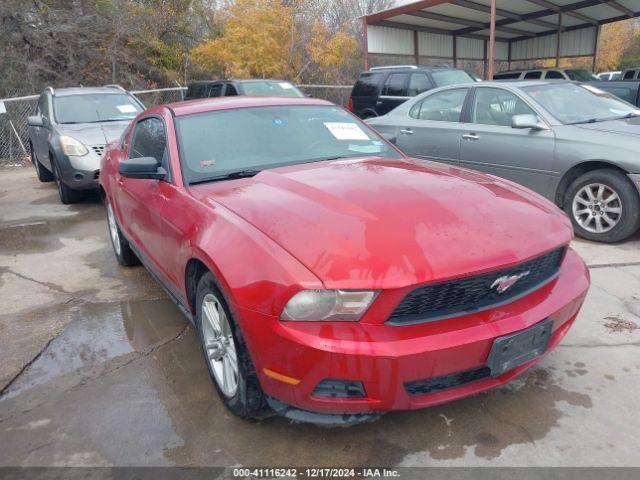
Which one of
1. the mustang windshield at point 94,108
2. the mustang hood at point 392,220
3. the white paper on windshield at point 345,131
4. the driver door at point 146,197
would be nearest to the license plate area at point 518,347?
the mustang hood at point 392,220

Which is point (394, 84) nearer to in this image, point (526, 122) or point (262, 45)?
point (526, 122)

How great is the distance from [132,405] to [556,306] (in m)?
2.21

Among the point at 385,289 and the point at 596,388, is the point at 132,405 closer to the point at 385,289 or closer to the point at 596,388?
the point at 385,289

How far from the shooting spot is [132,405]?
9.25ft

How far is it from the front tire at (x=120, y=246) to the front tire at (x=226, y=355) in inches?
91.8

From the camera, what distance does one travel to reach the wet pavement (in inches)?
92.7

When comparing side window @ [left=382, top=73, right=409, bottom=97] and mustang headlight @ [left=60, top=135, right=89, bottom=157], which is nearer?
mustang headlight @ [left=60, top=135, right=89, bottom=157]

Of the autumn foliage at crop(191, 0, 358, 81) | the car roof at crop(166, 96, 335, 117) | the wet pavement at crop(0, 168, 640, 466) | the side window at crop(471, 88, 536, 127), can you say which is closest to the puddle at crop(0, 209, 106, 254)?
the wet pavement at crop(0, 168, 640, 466)

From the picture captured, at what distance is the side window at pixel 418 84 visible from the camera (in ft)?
34.4

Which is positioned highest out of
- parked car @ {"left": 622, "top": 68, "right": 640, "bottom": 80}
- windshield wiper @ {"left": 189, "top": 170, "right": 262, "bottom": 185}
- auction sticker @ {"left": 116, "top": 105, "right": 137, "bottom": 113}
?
windshield wiper @ {"left": 189, "top": 170, "right": 262, "bottom": 185}

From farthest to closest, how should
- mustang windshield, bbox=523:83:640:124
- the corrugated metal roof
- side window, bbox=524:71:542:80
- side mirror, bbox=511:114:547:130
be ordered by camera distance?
the corrugated metal roof < side window, bbox=524:71:542:80 < mustang windshield, bbox=523:83:640:124 < side mirror, bbox=511:114:547:130

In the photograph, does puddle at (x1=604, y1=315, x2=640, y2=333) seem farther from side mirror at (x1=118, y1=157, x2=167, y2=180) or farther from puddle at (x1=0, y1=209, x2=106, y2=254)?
puddle at (x1=0, y1=209, x2=106, y2=254)

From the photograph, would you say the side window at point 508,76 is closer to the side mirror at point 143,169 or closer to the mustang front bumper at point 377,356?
the side mirror at point 143,169

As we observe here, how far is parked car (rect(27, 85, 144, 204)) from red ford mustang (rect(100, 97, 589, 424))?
14.6 ft
